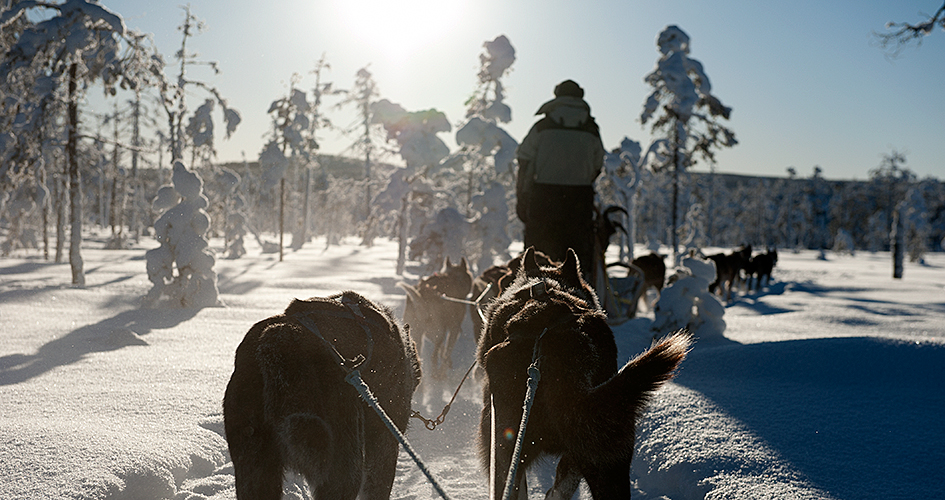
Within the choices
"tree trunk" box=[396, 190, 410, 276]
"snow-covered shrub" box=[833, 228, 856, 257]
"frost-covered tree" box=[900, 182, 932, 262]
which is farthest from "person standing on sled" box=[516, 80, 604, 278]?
"snow-covered shrub" box=[833, 228, 856, 257]

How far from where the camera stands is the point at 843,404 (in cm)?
386

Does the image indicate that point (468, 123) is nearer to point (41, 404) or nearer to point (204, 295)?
point (204, 295)

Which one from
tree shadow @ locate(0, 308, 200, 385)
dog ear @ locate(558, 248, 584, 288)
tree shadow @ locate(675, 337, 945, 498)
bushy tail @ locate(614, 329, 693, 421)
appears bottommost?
tree shadow @ locate(0, 308, 200, 385)

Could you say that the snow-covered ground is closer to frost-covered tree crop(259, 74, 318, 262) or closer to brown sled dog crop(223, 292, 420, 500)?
brown sled dog crop(223, 292, 420, 500)

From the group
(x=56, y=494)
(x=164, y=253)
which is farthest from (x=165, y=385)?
(x=164, y=253)

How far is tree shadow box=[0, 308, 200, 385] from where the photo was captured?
203 inches

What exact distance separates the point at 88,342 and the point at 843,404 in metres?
8.49

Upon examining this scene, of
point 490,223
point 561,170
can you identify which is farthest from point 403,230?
point 561,170

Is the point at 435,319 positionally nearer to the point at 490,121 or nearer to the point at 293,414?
the point at 293,414

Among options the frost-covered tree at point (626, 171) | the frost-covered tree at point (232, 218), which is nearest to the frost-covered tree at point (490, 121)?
the frost-covered tree at point (626, 171)

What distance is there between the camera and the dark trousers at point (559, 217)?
5.76 metres

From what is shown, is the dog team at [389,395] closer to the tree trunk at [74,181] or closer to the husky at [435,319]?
the husky at [435,319]

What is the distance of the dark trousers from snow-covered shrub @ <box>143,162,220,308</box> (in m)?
7.87

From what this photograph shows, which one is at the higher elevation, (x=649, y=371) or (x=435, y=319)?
(x=649, y=371)
